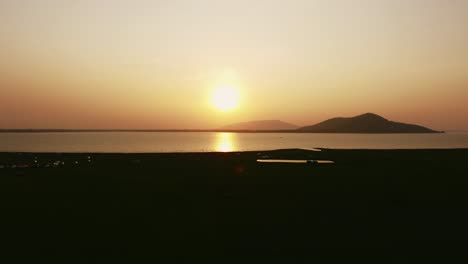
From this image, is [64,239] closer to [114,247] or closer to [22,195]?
[114,247]

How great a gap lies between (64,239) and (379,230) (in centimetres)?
1314

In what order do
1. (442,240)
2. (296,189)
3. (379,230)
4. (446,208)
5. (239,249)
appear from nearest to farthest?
(239,249) < (442,240) < (379,230) < (446,208) < (296,189)

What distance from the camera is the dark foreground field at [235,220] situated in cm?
1527

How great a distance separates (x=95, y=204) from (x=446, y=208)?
1982cm

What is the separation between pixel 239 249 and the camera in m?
15.8

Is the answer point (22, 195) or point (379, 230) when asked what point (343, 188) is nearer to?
point (379, 230)

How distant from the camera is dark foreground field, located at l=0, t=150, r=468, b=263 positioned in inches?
601

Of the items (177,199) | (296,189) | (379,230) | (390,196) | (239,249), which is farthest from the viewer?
(296,189)

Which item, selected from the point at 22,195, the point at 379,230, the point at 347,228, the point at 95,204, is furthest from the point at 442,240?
the point at 22,195

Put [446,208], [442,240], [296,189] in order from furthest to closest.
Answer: [296,189]
[446,208]
[442,240]

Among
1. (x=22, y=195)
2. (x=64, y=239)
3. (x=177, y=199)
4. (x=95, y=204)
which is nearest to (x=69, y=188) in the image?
(x=22, y=195)

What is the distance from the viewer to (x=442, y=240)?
17.0 m

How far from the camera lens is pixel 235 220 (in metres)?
20.6

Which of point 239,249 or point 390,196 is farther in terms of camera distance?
point 390,196
